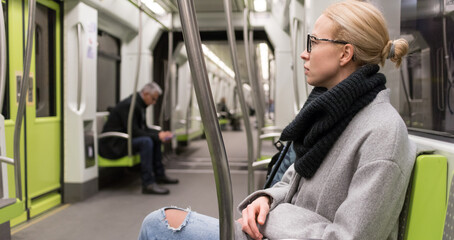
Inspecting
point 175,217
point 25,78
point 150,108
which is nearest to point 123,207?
point 25,78

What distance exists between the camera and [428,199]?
1.07 m

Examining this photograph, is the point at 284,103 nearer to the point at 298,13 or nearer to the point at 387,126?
the point at 298,13

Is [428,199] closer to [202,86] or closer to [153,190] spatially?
[202,86]

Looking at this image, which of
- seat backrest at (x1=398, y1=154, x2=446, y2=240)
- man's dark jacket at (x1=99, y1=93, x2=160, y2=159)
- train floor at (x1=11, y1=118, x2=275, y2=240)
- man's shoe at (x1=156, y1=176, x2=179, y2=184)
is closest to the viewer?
seat backrest at (x1=398, y1=154, x2=446, y2=240)

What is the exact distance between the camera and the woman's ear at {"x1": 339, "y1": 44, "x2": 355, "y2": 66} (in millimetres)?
1209

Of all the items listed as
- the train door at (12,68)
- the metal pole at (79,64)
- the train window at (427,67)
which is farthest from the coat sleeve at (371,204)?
the metal pole at (79,64)

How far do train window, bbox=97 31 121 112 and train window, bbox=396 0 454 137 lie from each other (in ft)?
13.1

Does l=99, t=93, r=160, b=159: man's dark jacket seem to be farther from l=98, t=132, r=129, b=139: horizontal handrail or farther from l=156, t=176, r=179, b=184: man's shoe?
l=156, t=176, r=179, b=184: man's shoe

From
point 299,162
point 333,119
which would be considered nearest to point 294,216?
point 299,162

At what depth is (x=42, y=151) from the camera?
3809mm

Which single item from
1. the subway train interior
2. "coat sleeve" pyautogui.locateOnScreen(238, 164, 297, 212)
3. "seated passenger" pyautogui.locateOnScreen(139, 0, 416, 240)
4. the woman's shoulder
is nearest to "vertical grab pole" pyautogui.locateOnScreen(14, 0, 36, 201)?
the subway train interior

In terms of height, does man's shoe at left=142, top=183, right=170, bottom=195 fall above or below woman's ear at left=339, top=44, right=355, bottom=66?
below

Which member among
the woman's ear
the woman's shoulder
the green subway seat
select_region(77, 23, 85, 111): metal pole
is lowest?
the green subway seat

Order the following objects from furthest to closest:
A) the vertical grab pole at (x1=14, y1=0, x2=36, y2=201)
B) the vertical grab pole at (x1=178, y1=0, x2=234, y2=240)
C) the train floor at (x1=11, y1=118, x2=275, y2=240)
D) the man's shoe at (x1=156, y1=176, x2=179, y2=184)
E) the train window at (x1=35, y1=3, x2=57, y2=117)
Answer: the man's shoe at (x1=156, y1=176, x2=179, y2=184), the train window at (x1=35, y1=3, x2=57, y2=117), the train floor at (x1=11, y1=118, x2=275, y2=240), the vertical grab pole at (x1=14, y1=0, x2=36, y2=201), the vertical grab pole at (x1=178, y1=0, x2=234, y2=240)
